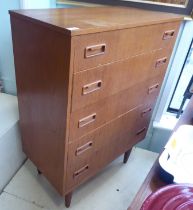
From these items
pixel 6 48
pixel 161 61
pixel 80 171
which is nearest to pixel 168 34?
pixel 161 61

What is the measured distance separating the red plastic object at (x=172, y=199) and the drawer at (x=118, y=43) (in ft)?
1.62

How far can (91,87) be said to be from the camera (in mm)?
903

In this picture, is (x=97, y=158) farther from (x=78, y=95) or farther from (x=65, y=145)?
(x=78, y=95)

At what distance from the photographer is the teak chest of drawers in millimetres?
810

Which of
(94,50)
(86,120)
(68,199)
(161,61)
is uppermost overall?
(94,50)

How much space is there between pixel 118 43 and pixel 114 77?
0.51 feet

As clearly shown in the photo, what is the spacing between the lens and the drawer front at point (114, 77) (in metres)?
0.86

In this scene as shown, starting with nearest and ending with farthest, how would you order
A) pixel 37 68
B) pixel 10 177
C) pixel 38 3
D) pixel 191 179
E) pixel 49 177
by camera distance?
pixel 191 179
pixel 37 68
pixel 49 177
pixel 38 3
pixel 10 177

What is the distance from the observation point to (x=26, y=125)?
125cm

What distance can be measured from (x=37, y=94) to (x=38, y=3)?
64 centimetres

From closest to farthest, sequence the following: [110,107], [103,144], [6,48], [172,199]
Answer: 1. [172,199]
2. [110,107]
3. [103,144]
4. [6,48]

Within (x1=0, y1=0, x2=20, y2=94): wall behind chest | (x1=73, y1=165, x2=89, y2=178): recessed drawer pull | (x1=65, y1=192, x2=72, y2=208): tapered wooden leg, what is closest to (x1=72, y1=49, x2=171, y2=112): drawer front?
(x1=73, y1=165, x2=89, y2=178): recessed drawer pull

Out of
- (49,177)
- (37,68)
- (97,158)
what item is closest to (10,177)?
(49,177)

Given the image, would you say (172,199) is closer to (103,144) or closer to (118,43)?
(118,43)
